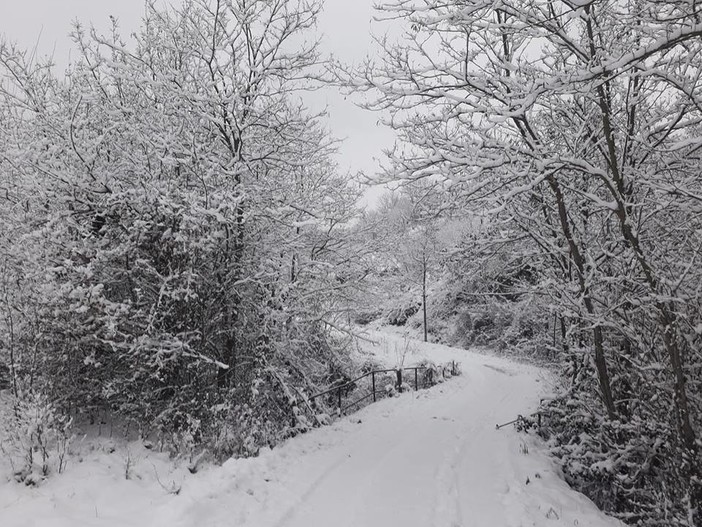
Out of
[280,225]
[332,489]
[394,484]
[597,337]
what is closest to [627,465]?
[597,337]

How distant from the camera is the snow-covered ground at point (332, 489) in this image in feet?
16.2

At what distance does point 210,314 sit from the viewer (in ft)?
25.8

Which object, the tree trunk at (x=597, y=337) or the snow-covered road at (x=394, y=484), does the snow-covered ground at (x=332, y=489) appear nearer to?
the snow-covered road at (x=394, y=484)

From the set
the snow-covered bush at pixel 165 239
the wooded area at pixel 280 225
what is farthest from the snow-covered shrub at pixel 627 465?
the snow-covered bush at pixel 165 239

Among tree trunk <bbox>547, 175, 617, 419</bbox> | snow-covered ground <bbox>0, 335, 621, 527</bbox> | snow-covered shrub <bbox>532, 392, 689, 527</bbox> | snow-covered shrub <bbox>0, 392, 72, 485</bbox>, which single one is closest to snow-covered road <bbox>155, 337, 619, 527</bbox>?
snow-covered ground <bbox>0, 335, 621, 527</bbox>

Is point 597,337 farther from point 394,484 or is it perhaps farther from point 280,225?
point 280,225

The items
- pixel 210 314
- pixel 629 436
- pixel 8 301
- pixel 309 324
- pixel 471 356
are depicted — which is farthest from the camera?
pixel 471 356

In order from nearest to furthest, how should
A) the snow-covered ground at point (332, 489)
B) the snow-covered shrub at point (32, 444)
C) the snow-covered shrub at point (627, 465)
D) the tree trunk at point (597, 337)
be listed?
1. the snow-covered ground at point (332, 489)
2. the snow-covered shrub at point (627, 465)
3. the snow-covered shrub at point (32, 444)
4. the tree trunk at point (597, 337)

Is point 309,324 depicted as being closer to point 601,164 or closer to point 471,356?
point 601,164

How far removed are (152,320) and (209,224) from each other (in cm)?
181

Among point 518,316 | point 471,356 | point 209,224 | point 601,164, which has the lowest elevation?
point 471,356

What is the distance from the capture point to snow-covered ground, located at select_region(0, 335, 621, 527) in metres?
4.94

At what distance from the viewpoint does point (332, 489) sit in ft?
20.4

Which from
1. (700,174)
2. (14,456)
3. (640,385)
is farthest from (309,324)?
(700,174)
